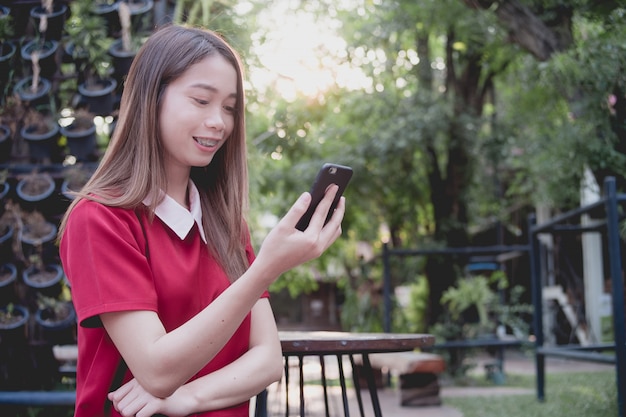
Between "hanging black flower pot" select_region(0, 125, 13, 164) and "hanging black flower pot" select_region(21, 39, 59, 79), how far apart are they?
1.18ft

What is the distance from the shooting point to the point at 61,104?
389 cm

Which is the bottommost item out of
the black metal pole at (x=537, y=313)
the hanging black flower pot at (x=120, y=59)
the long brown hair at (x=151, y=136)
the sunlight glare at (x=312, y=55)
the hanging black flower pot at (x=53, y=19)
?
the black metal pole at (x=537, y=313)

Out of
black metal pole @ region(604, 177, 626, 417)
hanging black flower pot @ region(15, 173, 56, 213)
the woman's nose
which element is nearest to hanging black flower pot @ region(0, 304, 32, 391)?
hanging black flower pot @ region(15, 173, 56, 213)

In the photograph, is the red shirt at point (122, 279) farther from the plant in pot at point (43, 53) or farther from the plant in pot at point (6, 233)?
the plant in pot at point (43, 53)

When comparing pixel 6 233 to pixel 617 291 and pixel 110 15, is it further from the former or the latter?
pixel 617 291

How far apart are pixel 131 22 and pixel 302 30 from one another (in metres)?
5.35

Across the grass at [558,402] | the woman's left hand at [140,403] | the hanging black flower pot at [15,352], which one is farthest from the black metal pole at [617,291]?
the hanging black flower pot at [15,352]

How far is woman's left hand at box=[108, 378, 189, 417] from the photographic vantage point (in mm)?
1441

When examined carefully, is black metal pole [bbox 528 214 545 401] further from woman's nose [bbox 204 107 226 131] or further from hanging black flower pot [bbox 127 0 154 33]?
woman's nose [bbox 204 107 226 131]

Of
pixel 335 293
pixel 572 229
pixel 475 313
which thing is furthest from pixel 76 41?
pixel 335 293

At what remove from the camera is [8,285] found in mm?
3514

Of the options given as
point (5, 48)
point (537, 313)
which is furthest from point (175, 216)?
point (537, 313)

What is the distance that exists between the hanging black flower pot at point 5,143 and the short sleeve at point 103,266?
2462 millimetres

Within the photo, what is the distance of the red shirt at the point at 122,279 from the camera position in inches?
55.4
